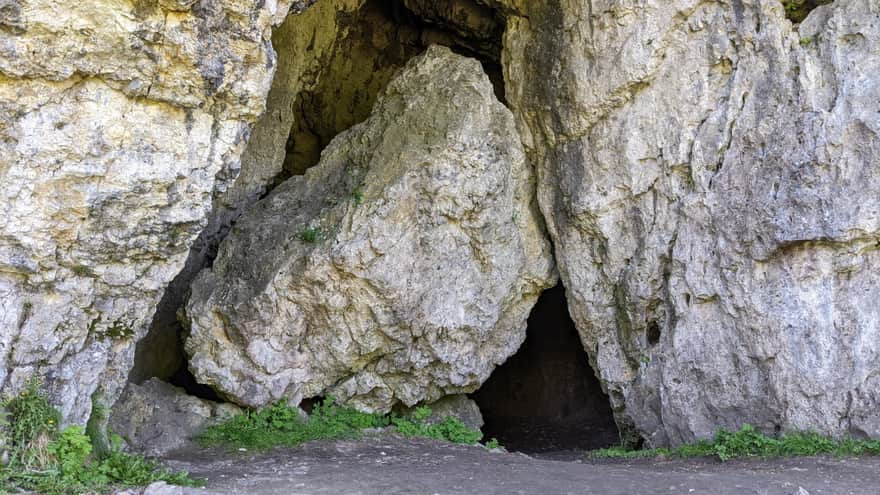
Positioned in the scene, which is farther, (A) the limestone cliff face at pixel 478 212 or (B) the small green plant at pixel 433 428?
(B) the small green plant at pixel 433 428

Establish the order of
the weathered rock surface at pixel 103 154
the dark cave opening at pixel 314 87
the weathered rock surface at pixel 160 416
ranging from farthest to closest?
the dark cave opening at pixel 314 87, the weathered rock surface at pixel 160 416, the weathered rock surface at pixel 103 154

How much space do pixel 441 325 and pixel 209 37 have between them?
157 inches

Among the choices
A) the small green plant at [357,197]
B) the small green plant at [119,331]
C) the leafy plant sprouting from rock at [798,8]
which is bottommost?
the small green plant at [119,331]

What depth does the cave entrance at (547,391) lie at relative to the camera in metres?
Result: 11.2

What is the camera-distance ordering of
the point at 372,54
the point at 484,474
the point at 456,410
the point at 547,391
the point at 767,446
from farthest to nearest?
the point at 547,391, the point at 372,54, the point at 456,410, the point at 767,446, the point at 484,474

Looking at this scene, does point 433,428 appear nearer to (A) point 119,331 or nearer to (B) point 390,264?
(B) point 390,264

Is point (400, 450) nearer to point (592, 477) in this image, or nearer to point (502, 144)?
point (592, 477)

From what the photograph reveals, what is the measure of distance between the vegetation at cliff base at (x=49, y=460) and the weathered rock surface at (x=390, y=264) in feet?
7.56

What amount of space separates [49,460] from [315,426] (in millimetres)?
2941

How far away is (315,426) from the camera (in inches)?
321

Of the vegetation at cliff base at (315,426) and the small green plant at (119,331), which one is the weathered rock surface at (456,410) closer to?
the vegetation at cliff base at (315,426)

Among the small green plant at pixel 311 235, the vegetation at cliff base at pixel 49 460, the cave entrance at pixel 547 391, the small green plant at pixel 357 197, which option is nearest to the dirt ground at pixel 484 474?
the vegetation at cliff base at pixel 49 460

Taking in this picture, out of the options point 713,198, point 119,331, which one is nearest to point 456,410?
point 713,198

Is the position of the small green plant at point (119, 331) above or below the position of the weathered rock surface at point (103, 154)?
below
